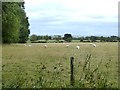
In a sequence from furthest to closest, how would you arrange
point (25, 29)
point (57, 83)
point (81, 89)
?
point (25, 29) < point (57, 83) < point (81, 89)

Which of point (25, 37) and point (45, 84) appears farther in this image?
point (25, 37)

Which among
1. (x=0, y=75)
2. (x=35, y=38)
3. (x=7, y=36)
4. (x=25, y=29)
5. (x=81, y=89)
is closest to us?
(x=81, y=89)

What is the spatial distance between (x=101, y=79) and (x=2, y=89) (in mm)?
2591

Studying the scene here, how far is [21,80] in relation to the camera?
9.54 metres

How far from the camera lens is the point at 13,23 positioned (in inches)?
3162

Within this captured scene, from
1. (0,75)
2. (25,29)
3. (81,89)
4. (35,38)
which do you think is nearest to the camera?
(81,89)

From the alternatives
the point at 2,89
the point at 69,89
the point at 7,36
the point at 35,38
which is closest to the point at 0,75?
the point at 2,89

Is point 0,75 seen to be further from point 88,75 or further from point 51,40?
point 51,40

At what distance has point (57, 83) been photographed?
9.81 metres

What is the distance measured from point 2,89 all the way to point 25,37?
10536 cm

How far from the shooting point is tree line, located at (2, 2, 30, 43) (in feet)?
185

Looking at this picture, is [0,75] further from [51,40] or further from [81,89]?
[51,40]

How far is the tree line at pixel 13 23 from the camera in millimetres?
56344

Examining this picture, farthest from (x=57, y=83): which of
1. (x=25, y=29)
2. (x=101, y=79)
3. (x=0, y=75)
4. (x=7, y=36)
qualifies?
(x=25, y=29)
